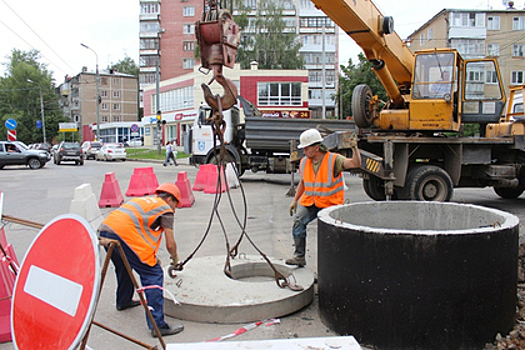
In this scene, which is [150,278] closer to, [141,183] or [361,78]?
[141,183]

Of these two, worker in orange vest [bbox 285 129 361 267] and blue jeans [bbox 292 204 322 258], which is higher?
worker in orange vest [bbox 285 129 361 267]

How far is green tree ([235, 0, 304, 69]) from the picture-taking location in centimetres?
5147

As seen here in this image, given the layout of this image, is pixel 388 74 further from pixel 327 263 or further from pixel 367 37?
pixel 327 263

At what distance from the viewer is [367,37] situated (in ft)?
31.5

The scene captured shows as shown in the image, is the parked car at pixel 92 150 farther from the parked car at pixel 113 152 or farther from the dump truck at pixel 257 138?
the dump truck at pixel 257 138

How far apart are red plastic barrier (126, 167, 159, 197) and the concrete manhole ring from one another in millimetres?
7504

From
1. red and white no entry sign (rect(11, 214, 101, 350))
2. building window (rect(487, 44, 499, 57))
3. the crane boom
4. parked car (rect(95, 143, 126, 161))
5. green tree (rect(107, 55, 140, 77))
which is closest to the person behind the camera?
red and white no entry sign (rect(11, 214, 101, 350))

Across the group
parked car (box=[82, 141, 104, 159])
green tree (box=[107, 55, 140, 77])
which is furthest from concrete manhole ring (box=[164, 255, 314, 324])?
green tree (box=[107, 55, 140, 77])

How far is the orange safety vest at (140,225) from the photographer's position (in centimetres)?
381

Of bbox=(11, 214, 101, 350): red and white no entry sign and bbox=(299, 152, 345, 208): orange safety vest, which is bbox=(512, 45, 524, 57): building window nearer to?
bbox=(299, 152, 345, 208): orange safety vest

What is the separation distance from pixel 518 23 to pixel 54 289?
5568 centimetres

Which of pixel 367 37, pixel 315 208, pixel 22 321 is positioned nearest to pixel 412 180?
pixel 367 37

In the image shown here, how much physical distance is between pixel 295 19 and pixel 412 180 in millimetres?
63975

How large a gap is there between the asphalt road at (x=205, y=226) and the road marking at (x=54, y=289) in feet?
4.05
